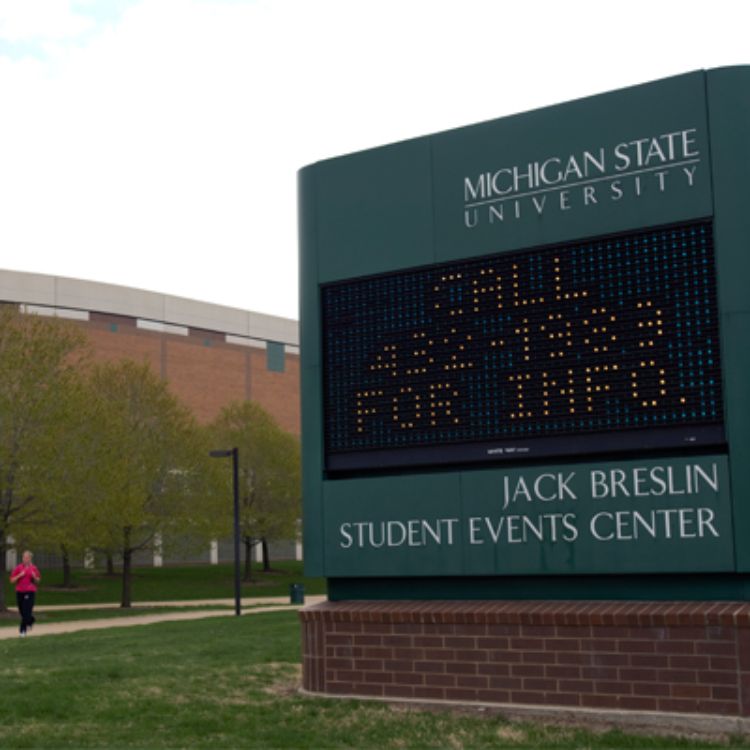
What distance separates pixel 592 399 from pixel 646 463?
68 centimetres

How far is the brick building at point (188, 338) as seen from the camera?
63.6m

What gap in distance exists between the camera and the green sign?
30.3ft

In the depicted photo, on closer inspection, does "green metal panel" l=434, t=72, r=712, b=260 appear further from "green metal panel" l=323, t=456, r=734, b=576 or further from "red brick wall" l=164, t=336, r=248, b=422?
"red brick wall" l=164, t=336, r=248, b=422

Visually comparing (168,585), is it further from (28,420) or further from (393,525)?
(393,525)

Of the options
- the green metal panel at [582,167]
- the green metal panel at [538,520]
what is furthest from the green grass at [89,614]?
the green metal panel at [582,167]

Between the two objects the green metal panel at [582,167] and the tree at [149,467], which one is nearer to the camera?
the green metal panel at [582,167]

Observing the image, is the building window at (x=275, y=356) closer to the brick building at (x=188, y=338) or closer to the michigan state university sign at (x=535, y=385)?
the brick building at (x=188, y=338)

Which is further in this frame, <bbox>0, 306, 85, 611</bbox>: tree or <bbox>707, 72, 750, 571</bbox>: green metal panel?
<bbox>0, 306, 85, 611</bbox>: tree

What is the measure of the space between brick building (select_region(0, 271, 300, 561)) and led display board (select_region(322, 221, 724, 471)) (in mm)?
51829

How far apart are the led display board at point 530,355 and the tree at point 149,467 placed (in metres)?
24.4

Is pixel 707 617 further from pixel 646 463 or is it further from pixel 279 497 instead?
pixel 279 497

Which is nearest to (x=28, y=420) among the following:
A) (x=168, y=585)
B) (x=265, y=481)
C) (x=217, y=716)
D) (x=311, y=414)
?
(x=168, y=585)

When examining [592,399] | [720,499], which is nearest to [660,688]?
[720,499]

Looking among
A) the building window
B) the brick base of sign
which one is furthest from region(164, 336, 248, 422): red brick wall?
the brick base of sign
